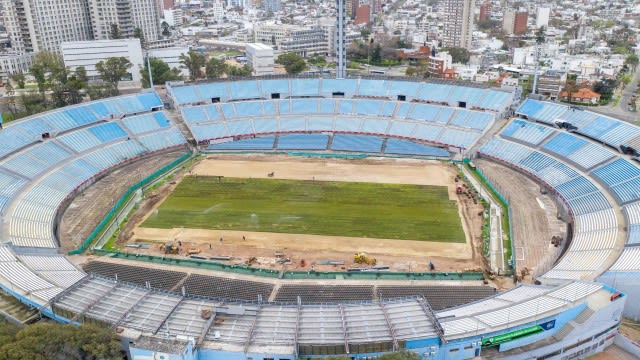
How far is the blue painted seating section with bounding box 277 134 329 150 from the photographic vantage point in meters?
65.4

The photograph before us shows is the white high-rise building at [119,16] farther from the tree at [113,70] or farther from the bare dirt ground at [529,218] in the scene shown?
the bare dirt ground at [529,218]

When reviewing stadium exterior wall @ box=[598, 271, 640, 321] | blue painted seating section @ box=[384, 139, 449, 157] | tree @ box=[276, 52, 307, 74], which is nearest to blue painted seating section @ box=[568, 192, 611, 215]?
stadium exterior wall @ box=[598, 271, 640, 321]

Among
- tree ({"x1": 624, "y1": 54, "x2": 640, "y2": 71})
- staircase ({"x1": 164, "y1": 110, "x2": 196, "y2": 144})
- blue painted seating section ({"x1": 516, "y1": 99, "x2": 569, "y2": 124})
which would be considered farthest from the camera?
tree ({"x1": 624, "y1": 54, "x2": 640, "y2": 71})

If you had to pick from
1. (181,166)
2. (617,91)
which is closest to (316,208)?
(181,166)

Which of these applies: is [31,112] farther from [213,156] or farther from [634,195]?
[634,195]

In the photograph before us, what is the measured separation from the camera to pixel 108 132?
2454 inches

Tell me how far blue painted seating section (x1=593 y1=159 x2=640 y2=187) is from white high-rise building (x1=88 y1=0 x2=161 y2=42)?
111 m

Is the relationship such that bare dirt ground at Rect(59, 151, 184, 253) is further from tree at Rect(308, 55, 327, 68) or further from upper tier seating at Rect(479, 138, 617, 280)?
tree at Rect(308, 55, 327, 68)

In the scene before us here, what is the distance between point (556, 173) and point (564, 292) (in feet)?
89.5

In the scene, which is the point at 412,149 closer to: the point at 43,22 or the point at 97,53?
the point at 97,53

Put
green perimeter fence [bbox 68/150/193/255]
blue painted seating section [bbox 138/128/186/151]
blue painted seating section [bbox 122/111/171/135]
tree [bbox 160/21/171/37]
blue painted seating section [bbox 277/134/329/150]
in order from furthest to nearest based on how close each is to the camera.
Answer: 1. tree [bbox 160/21/171/37]
2. blue painted seating section [bbox 277/134/329/150]
3. blue painted seating section [bbox 122/111/171/135]
4. blue painted seating section [bbox 138/128/186/151]
5. green perimeter fence [bbox 68/150/193/255]

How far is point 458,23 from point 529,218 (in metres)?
104

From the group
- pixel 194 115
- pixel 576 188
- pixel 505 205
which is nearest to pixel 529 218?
pixel 505 205

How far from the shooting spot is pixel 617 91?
9619cm
